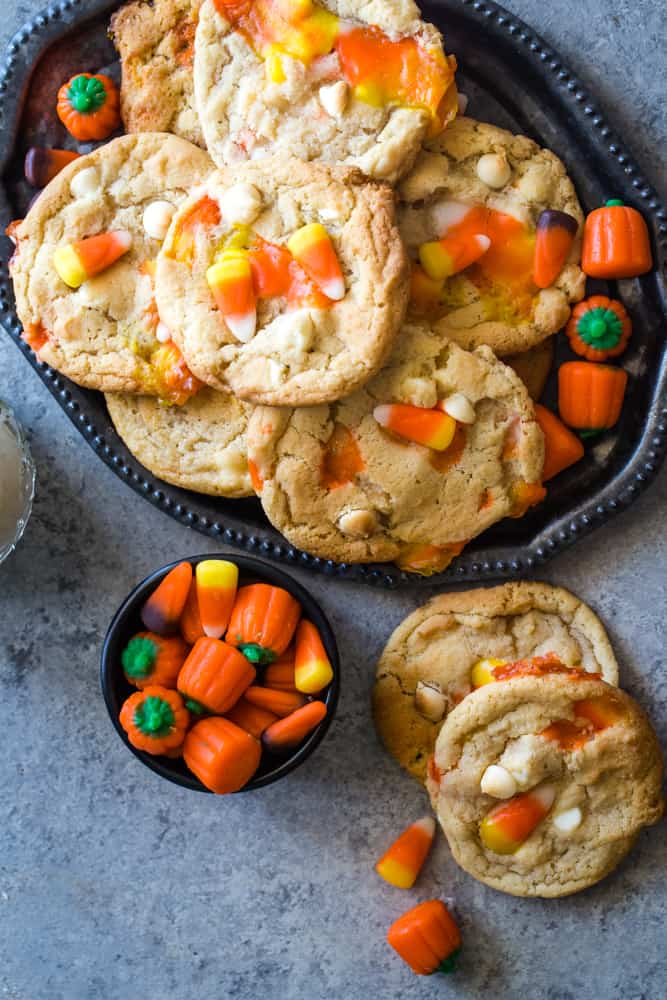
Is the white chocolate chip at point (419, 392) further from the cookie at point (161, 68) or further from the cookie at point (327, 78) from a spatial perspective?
the cookie at point (161, 68)

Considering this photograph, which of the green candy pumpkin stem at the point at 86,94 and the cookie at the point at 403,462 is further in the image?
the green candy pumpkin stem at the point at 86,94

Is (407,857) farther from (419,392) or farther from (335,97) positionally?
(335,97)

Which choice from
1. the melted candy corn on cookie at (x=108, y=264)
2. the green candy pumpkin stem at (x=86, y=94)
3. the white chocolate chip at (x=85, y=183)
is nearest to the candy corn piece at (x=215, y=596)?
the melted candy corn on cookie at (x=108, y=264)

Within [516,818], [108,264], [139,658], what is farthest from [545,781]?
[108,264]

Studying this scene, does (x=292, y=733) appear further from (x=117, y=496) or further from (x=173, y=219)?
(x=173, y=219)

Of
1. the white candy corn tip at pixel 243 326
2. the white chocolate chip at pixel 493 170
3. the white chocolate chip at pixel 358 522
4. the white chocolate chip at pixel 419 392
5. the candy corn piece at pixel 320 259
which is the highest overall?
the white chocolate chip at pixel 493 170
